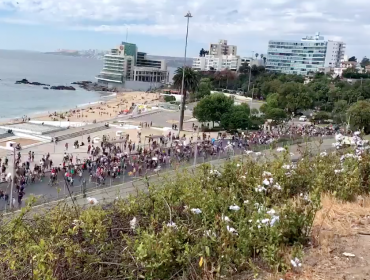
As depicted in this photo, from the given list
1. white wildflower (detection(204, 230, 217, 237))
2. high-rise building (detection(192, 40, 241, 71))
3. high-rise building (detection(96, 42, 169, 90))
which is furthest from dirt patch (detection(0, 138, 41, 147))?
high-rise building (detection(192, 40, 241, 71))

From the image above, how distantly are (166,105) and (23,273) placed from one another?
5431cm

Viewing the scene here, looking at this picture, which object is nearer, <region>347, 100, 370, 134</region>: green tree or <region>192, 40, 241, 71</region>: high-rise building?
<region>347, 100, 370, 134</region>: green tree

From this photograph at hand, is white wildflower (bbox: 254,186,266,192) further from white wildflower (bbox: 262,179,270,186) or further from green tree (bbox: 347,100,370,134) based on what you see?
green tree (bbox: 347,100,370,134)

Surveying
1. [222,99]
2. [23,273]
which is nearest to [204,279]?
[23,273]

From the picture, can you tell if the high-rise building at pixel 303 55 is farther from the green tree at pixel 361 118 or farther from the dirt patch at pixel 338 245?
the dirt patch at pixel 338 245

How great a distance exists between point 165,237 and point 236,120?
1346 inches

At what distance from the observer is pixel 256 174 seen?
5.46 meters

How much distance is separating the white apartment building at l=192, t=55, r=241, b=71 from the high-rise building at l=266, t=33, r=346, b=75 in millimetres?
9549

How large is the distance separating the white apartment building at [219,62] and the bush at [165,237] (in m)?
118

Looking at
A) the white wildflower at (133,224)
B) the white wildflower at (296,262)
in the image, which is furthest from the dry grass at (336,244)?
the white wildflower at (133,224)

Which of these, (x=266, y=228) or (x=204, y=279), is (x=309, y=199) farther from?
(x=204, y=279)

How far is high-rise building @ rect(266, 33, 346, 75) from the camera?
12338cm

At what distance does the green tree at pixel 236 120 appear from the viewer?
121 feet

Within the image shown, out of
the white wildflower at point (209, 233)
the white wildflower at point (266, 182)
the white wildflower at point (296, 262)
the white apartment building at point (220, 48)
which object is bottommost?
the white wildflower at point (296, 262)
